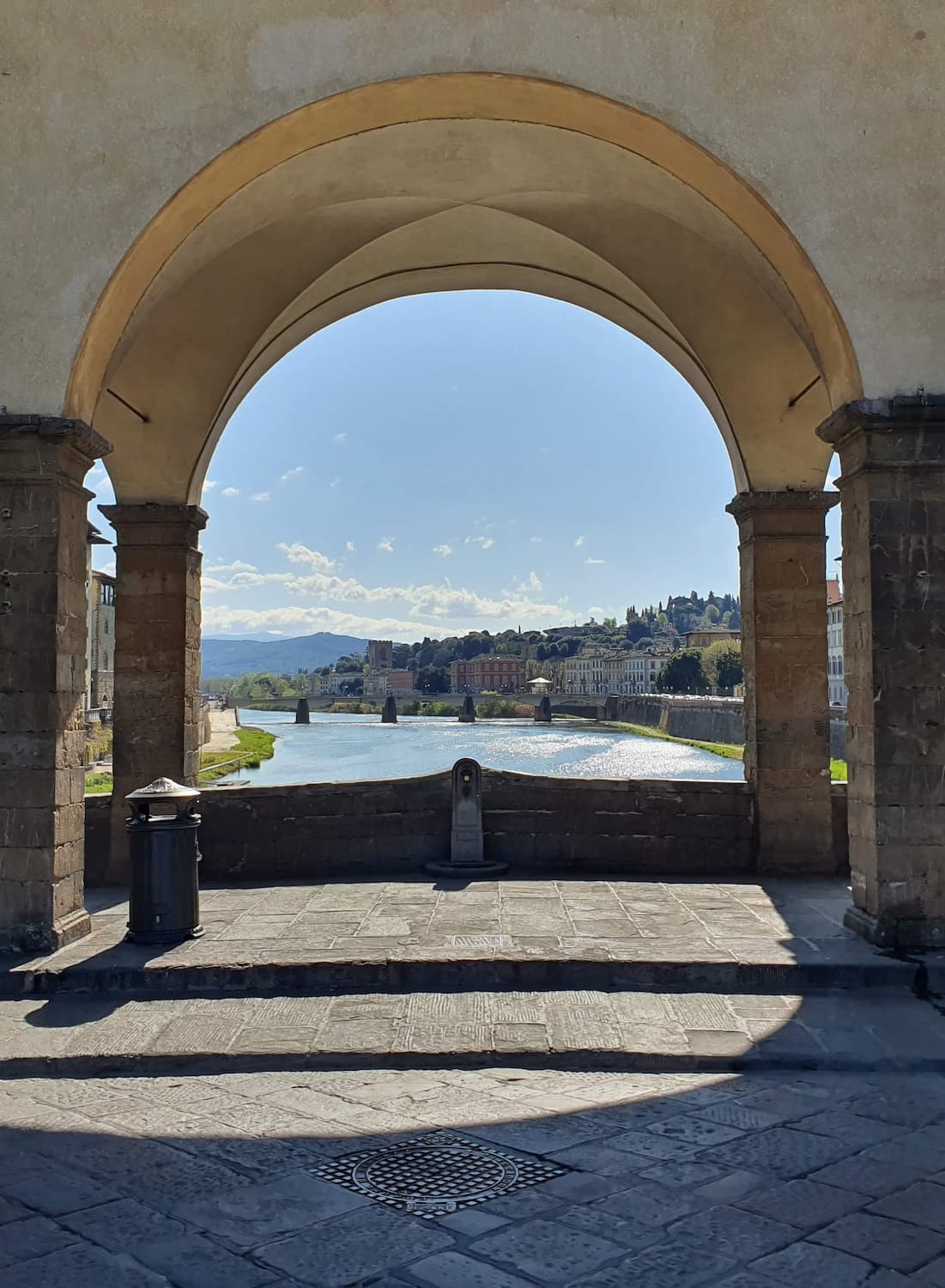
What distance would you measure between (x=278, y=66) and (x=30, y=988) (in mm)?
5209

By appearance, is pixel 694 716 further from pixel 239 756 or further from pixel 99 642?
pixel 99 642

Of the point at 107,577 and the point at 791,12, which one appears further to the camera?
the point at 107,577

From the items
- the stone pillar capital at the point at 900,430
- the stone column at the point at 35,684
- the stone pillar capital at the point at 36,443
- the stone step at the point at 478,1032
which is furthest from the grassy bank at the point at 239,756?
the stone pillar capital at the point at 900,430

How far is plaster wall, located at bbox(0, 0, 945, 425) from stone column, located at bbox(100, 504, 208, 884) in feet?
8.57

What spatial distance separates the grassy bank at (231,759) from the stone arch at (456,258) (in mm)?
12625

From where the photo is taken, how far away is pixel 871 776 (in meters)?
5.71

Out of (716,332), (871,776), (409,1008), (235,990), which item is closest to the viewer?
(409,1008)

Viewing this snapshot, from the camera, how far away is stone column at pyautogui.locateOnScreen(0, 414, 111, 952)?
5.66m

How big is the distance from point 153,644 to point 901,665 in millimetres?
5582

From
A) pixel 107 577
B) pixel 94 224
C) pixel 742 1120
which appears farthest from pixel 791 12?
pixel 107 577

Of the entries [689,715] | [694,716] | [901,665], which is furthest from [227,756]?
[901,665]

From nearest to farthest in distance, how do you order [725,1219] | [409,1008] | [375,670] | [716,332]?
[725,1219]
[409,1008]
[716,332]
[375,670]

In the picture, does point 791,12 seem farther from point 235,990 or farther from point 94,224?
point 235,990

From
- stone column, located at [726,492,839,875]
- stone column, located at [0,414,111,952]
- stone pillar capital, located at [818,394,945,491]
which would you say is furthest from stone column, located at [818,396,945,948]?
stone column, located at [0,414,111,952]
